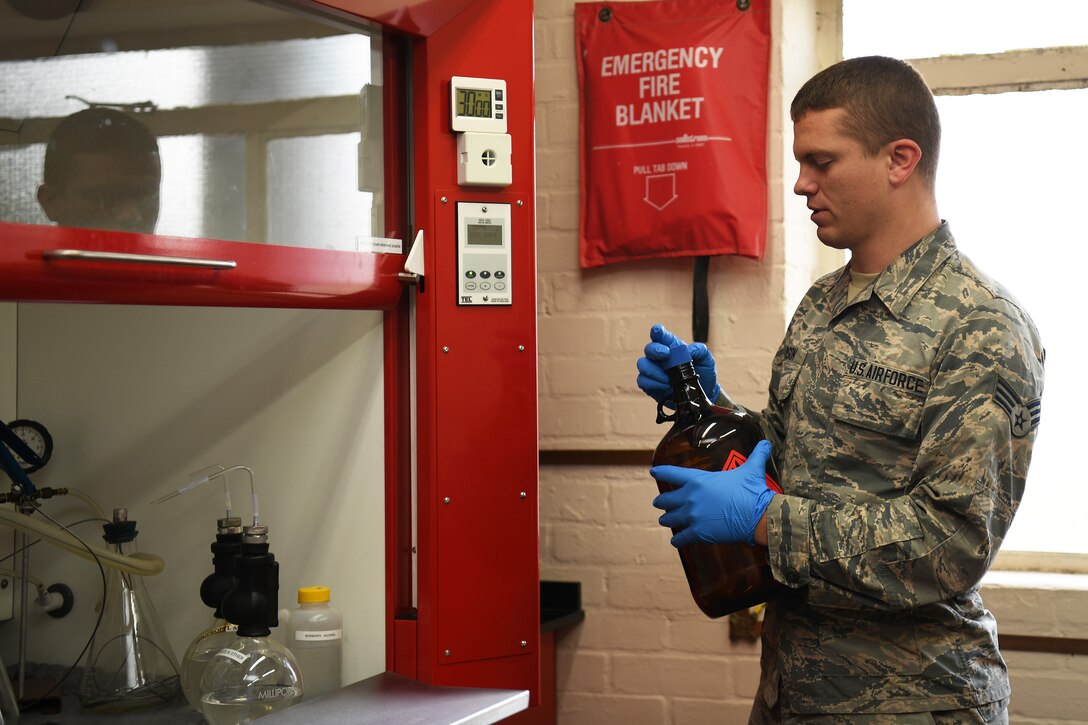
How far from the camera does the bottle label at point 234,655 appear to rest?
53.4 inches

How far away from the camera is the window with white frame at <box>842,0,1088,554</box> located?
6.81 ft

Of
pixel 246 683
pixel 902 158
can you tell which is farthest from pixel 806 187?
pixel 246 683

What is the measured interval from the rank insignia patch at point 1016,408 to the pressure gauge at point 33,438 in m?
1.40

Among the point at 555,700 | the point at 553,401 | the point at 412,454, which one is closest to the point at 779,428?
the point at 412,454

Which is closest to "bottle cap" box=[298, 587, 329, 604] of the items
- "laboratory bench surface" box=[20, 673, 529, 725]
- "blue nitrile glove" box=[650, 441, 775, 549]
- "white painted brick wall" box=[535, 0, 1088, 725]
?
"laboratory bench surface" box=[20, 673, 529, 725]

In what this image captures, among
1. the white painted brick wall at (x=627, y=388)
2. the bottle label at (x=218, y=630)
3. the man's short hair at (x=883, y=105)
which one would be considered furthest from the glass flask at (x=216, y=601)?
the man's short hair at (x=883, y=105)

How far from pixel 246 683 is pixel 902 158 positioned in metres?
1.05

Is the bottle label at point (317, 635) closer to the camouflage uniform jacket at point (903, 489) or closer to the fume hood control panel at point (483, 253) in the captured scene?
the fume hood control panel at point (483, 253)

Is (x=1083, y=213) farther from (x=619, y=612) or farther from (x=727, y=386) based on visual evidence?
(x=619, y=612)

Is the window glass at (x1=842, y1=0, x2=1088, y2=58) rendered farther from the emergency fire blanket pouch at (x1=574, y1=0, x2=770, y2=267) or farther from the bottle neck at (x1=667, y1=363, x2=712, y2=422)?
the bottle neck at (x1=667, y1=363, x2=712, y2=422)

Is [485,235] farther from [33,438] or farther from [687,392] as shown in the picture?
[33,438]

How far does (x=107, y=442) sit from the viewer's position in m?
1.70

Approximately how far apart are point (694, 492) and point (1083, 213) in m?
1.31

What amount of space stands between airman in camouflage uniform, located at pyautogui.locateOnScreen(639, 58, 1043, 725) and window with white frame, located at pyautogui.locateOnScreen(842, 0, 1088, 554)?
0.90m
